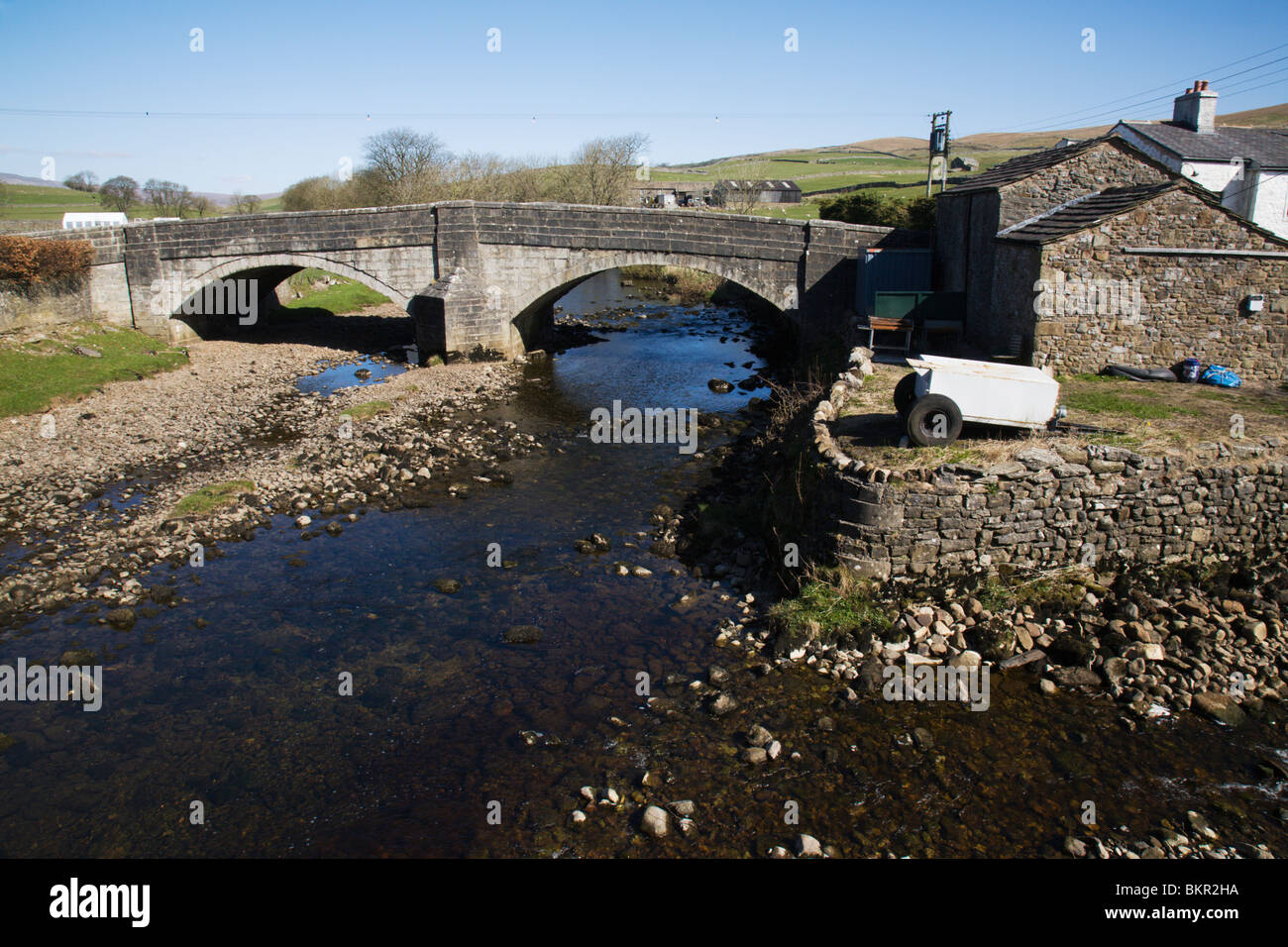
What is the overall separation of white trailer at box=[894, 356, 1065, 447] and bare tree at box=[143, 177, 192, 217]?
63494mm

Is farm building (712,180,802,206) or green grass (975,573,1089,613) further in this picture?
farm building (712,180,802,206)

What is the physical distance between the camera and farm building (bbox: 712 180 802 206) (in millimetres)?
66875

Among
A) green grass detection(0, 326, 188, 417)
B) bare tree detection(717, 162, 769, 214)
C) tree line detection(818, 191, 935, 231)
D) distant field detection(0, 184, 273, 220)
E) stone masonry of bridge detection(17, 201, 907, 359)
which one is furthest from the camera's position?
bare tree detection(717, 162, 769, 214)

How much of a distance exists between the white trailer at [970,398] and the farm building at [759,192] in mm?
54278

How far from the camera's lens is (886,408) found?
590 inches

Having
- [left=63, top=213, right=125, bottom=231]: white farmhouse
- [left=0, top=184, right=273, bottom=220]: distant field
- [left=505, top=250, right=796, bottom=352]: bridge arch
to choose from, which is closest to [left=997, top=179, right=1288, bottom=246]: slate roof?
[left=505, top=250, right=796, bottom=352]: bridge arch

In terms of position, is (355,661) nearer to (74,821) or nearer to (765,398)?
(74,821)

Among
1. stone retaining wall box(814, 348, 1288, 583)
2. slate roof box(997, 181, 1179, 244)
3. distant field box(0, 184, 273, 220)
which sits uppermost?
distant field box(0, 184, 273, 220)

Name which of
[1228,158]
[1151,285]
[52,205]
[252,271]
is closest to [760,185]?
[1228,158]

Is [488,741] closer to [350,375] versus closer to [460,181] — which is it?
[350,375]

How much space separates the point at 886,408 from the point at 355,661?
1002 centimetres

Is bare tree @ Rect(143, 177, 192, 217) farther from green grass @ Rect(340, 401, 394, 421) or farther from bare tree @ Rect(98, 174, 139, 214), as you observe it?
green grass @ Rect(340, 401, 394, 421)

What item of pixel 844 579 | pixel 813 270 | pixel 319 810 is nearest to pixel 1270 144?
→ pixel 813 270

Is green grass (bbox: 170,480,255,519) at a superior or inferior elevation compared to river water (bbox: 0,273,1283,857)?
superior
